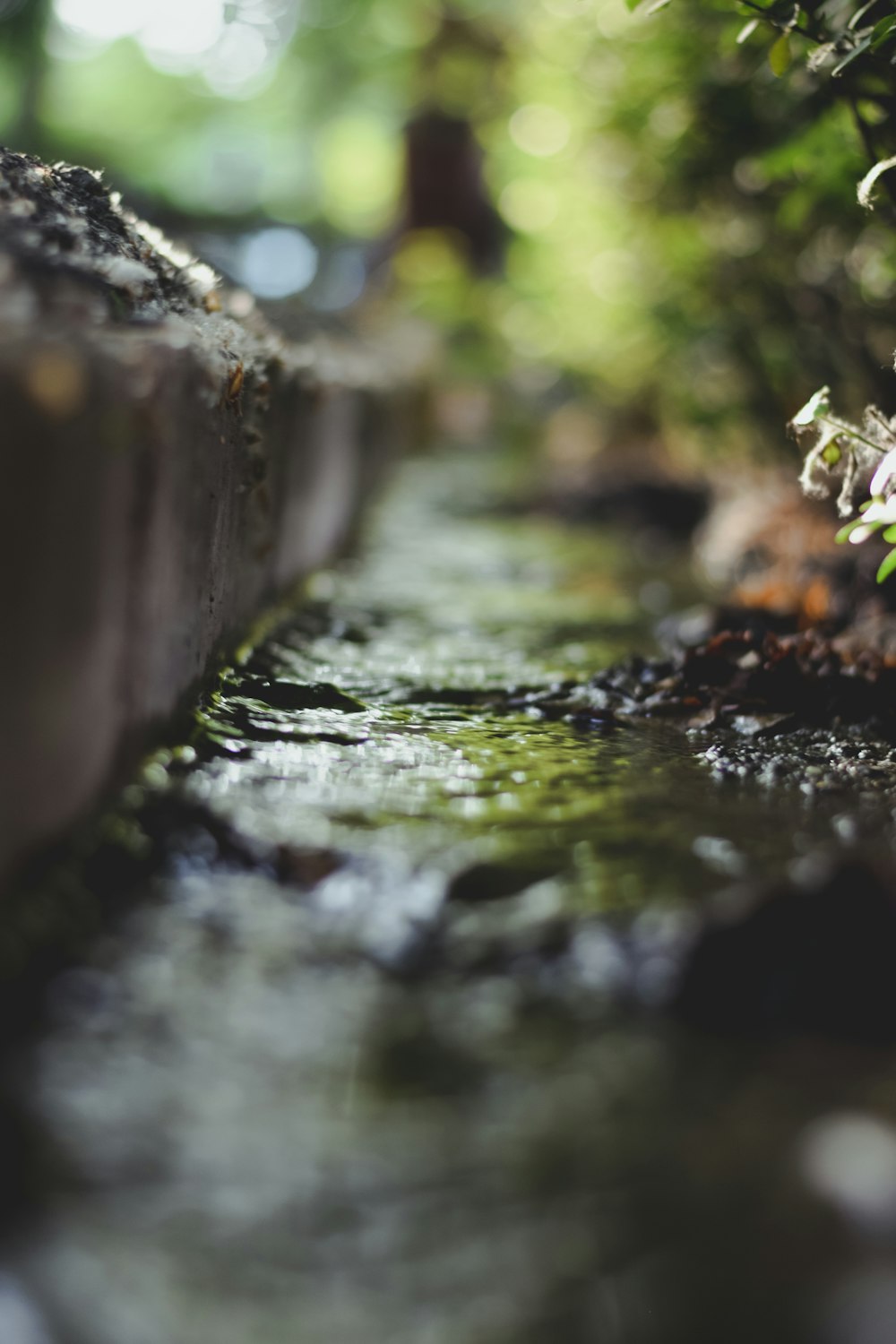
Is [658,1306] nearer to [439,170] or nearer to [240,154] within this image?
[439,170]

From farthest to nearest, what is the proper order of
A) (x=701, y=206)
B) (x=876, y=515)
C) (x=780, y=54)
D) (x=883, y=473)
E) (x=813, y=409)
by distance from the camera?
(x=701, y=206), (x=780, y=54), (x=813, y=409), (x=883, y=473), (x=876, y=515)

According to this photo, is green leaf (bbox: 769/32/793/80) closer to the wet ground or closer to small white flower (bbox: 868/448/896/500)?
small white flower (bbox: 868/448/896/500)

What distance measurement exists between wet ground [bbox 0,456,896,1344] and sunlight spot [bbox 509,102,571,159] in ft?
21.4

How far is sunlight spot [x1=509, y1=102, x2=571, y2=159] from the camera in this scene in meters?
7.34

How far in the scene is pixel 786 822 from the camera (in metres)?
2.04

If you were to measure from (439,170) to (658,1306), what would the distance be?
25.9 meters

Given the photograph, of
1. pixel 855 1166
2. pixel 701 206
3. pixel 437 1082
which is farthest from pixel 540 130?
pixel 855 1166

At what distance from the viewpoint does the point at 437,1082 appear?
4.23ft

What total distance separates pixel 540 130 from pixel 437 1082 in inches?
316

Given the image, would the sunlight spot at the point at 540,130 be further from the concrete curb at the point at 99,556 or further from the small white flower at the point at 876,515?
the small white flower at the point at 876,515

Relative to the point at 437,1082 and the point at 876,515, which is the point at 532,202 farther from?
the point at 437,1082

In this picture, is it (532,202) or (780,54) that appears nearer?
(780,54)

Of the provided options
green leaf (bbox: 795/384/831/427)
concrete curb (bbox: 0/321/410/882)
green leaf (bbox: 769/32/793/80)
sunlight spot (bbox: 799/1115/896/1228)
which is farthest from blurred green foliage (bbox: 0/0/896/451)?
sunlight spot (bbox: 799/1115/896/1228)

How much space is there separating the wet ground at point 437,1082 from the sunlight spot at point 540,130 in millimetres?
6535
